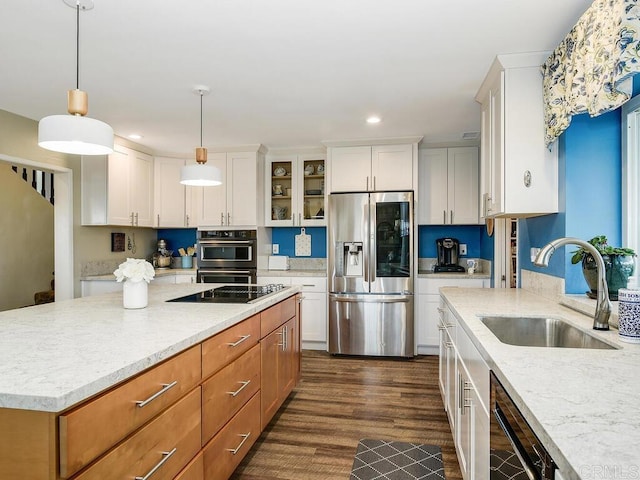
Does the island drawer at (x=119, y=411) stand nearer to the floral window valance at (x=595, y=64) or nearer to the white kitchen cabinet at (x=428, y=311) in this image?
the floral window valance at (x=595, y=64)

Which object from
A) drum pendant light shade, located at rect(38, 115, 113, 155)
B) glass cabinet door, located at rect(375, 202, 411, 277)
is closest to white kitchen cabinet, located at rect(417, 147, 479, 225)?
glass cabinet door, located at rect(375, 202, 411, 277)

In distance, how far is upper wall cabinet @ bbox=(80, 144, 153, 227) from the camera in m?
4.15

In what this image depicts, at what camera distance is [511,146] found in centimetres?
242

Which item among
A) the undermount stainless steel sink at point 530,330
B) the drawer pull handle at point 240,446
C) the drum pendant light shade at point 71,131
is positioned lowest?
the drawer pull handle at point 240,446

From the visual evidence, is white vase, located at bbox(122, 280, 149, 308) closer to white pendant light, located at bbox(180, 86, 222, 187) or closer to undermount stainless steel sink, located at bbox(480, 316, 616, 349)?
white pendant light, located at bbox(180, 86, 222, 187)

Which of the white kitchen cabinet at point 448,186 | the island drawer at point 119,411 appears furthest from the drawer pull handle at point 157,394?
the white kitchen cabinet at point 448,186

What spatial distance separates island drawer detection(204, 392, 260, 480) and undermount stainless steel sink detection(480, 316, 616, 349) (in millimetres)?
1313

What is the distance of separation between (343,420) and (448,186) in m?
2.85

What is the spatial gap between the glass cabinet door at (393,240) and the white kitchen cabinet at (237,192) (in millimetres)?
1473

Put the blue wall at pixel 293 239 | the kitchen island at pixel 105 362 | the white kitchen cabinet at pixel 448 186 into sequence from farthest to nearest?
the blue wall at pixel 293 239 < the white kitchen cabinet at pixel 448 186 < the kitchen island at pixel 105 362

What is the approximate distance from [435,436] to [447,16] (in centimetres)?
243

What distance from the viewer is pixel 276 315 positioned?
2625 mm

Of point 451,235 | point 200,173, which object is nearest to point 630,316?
point 200,173

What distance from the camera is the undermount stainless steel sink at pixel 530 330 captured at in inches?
73.9
